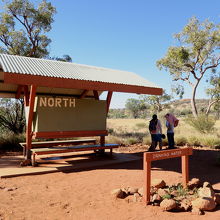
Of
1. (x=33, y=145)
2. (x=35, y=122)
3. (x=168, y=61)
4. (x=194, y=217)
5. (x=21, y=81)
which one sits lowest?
(x=194, y=217)

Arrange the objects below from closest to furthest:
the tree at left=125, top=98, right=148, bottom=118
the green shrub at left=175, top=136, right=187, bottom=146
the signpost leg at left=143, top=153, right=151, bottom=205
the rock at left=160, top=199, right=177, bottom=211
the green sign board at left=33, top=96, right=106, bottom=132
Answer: the rock at left=160, top=199, right=177, bottom=211, the signpost leg at left=143, top=153, right=151, bottom=205, the green sign board at left=33, top=96, right=106, bottom=132, the green shrub at left=175, top=136, right=187, bottom=146, the tree at left=125, top=98, right=148, bottom=118

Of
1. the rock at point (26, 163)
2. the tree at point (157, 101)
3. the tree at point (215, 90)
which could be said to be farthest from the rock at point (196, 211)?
the tree at point (157, 101)

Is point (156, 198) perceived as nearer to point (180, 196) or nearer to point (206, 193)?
point (180, 196)

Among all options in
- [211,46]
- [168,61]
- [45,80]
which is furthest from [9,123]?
[211,46]

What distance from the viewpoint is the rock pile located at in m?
4.13

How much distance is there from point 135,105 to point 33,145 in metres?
65.7

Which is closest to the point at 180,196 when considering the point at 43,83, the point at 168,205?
the point at 168,205

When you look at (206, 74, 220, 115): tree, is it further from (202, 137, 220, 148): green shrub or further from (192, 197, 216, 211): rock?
(192, 197, 216, 211): rock

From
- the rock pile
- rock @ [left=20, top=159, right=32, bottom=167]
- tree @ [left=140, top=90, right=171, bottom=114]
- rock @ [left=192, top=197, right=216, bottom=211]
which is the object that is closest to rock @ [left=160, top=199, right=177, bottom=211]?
the rock pile

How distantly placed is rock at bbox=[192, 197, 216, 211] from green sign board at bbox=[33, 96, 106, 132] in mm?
5048

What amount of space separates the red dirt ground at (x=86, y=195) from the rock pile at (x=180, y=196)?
123 millimetres

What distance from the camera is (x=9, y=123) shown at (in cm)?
1451

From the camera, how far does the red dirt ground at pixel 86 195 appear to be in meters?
3.91

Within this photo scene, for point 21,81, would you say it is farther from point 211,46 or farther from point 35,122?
point 211,46
